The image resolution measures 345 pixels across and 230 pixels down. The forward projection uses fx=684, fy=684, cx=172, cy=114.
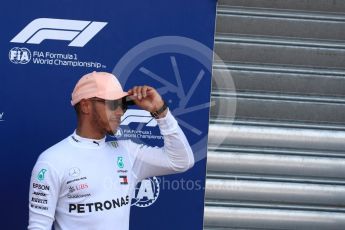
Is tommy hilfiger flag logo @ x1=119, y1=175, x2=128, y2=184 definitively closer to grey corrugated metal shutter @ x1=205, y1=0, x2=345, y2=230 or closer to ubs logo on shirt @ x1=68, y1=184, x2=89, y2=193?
ubs logo on shirt @ x1=68, y1=184, x2=89, y2=193

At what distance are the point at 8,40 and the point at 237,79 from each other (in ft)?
4.10

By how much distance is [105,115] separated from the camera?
2934 millimetres

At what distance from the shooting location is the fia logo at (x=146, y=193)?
11.6 feet

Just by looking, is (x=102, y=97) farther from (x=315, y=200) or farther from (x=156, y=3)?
(x=315, y=200)

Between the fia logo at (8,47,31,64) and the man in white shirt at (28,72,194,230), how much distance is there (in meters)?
0.54

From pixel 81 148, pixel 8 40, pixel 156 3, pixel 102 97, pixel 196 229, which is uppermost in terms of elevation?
pixel 156 3

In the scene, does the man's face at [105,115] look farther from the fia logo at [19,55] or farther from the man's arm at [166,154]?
the fia logo at [19,55]

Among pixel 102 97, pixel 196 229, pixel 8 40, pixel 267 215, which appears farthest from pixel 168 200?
pixel 8 40

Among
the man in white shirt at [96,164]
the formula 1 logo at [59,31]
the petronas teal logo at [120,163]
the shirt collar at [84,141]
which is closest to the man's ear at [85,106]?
the man in white shirt at [96,164]

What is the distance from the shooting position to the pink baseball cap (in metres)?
2.92

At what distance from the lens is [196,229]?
3.56 m

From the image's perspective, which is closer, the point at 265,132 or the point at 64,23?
the point at 64,23

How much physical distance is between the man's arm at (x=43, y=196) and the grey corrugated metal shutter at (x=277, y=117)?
1204 mm

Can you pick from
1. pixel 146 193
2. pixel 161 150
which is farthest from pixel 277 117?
pixel 161 150
